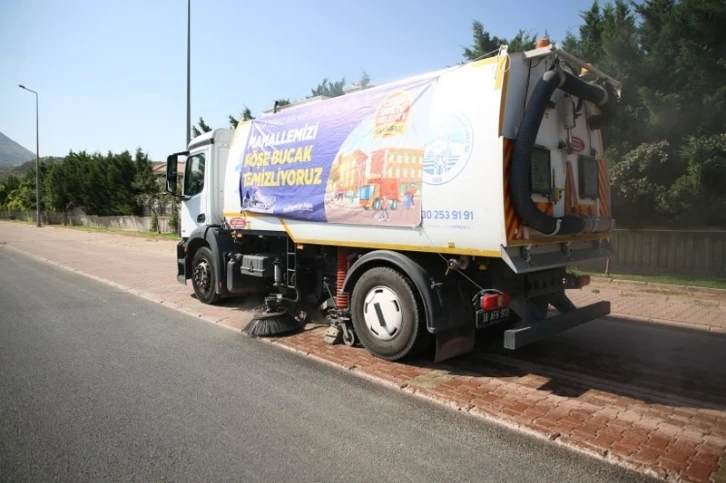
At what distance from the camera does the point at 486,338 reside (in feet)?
20.8

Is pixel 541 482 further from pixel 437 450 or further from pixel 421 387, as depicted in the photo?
pixel 421 387

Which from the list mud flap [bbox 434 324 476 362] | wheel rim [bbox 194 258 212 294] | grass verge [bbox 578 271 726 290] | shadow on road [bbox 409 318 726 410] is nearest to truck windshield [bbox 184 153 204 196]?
wheel rim [bbox 194 258 212 294]

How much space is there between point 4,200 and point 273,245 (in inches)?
3373

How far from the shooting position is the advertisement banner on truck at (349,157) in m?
4.97

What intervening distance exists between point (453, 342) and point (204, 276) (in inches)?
209

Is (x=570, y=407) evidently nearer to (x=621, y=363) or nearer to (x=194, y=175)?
(x=621, y=363)

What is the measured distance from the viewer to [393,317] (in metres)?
5.21

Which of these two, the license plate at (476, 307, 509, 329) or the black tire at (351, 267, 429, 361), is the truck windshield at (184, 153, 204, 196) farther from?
the license plate at (476, 307, 509, 329)

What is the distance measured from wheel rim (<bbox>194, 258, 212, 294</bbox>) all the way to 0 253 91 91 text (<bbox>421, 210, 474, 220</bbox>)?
16.7 ft

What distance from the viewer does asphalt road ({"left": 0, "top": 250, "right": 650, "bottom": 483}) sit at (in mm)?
3109

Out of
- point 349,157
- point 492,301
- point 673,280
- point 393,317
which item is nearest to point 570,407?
point 492,301

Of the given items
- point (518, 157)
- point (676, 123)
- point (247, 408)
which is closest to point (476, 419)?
point (247, 408)

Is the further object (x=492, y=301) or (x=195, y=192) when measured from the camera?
(x=195, y=192)

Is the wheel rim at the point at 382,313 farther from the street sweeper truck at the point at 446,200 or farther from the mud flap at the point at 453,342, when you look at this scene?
the mud flap at the point at 453,342
